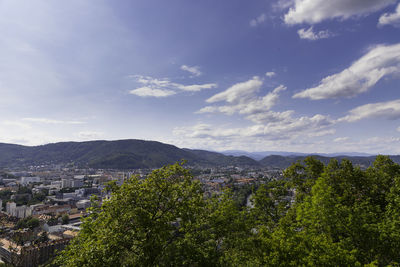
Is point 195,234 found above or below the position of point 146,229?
below

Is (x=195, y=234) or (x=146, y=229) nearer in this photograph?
(x=146, y=229)

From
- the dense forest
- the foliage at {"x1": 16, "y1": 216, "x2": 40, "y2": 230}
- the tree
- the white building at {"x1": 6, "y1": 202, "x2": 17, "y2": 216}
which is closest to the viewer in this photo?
the tree

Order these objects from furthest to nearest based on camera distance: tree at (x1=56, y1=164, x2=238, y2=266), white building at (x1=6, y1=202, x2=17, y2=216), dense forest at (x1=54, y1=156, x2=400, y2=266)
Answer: white building at (x1=6, y1=202, x2=17, y2=216)
dense forest at (x1=54, y1=156, x2=400, y2=266)
tree at (x1=56, y1=164, x2=238, y2=266)

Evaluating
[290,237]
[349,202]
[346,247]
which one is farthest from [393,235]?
[349,202]

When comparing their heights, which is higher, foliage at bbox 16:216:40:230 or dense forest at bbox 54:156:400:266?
dense forest at bbox 54:156:400:266

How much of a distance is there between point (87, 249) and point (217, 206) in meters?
9.22

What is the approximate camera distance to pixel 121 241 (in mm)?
9625

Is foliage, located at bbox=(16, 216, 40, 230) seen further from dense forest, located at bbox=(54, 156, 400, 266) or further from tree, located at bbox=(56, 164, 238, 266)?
tree, located at bbox=(56, 164, 238, 266)

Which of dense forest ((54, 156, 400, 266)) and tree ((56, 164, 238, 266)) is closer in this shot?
tree ((56, 164, 238, 266))

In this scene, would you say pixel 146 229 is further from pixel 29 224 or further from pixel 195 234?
pixel 29 224

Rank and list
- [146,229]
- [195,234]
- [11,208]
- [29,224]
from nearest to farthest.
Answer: [146,229] < [195,234] < [29,224] < [11,208]

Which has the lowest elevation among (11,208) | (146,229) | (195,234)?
(11,208)

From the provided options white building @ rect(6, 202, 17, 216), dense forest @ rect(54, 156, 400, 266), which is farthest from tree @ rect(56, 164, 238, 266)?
white building @ rect(6, 202, 17, 216)

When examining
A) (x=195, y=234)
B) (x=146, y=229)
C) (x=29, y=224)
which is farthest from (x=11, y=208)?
(x=195, y=234)
